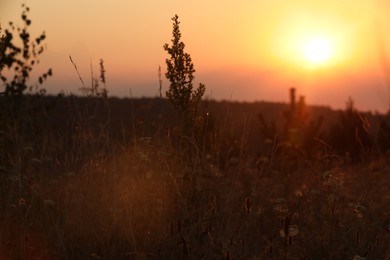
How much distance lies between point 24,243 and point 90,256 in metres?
0.48

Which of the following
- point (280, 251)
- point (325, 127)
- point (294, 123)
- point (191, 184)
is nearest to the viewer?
point (280, 251)

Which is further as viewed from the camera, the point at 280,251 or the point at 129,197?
the point at 129,197

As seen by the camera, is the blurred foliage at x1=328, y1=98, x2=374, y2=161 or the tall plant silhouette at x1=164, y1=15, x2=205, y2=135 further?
the blurred foliage at x1=328, y1=98, x2=374, y2=161

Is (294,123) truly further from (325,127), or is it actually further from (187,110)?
(325,127)

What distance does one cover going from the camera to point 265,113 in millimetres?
27828

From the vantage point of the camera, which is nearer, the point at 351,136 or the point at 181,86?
the point at 181,86

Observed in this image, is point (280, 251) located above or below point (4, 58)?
below

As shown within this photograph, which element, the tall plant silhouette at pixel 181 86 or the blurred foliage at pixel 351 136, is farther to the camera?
the blurred foliage at pixel 351 136

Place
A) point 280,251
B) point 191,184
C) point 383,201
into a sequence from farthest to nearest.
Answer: point 383,201
point 191,184
point 280,251

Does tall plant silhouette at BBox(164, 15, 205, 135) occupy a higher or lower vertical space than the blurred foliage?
higher

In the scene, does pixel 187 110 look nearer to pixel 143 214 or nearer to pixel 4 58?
pixel 143 214

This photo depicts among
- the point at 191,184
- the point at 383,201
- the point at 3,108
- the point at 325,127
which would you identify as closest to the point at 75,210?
the point at 191,184

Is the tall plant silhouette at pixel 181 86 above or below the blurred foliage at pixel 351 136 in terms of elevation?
above

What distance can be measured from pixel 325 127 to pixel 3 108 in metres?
20.2
